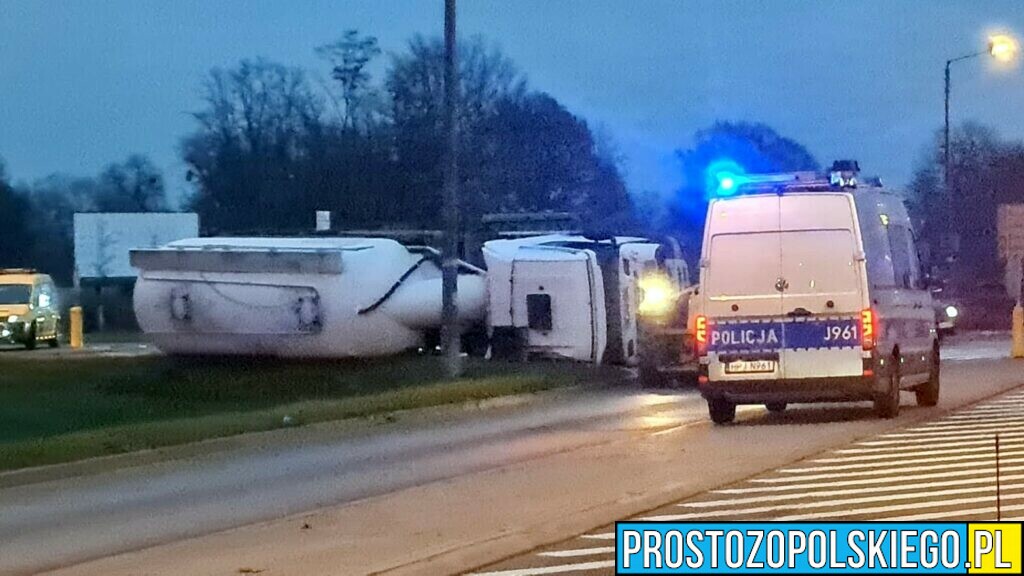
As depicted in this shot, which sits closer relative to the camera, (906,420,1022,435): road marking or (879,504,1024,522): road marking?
(879,504,1024,522): road marking

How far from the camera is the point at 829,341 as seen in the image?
20.2 metres

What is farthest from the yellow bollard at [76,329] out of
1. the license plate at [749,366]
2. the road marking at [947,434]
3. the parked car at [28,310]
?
the road marking at [947,434]

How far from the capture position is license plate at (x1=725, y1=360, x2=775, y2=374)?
803 inches

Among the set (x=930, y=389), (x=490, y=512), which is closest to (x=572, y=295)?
(x=930, y=389)

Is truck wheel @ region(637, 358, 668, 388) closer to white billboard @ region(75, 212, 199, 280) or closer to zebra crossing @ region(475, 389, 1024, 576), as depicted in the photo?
zebra crossing @ region(475, 389, 1024, 576)

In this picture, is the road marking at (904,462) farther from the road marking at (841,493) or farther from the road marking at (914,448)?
the road marking at (841,493)

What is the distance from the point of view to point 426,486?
15102 millimetres

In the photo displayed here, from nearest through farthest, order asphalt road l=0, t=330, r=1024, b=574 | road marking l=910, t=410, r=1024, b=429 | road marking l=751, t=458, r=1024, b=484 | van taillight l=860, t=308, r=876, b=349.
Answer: asphalt road l=0, t=330, r=1024, b=574 < road marking l=751, t=458, r=1024, b=484 < road marking l=910, t=410, r=1024, b=429 < van taillight l=860, t=308, r=876, b=349

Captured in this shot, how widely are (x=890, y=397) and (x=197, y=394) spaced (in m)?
12.5

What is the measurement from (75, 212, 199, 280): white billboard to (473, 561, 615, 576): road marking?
55.9 m

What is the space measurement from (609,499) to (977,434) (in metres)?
5.96

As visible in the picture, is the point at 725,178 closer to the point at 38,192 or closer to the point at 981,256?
the point at 981,256

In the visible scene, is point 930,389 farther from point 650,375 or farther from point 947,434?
point 650,375

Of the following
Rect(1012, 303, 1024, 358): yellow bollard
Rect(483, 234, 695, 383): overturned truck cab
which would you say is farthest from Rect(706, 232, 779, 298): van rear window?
Result: Rect(1012, 303, 1024, 358): yellow bollard
